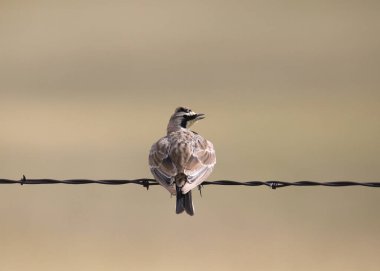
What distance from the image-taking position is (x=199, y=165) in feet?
34.9

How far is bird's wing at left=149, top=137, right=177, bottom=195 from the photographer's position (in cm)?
1030

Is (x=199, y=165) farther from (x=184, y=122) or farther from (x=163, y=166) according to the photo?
(x=184, y=122)

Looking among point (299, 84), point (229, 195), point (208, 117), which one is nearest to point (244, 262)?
point (229, 195)

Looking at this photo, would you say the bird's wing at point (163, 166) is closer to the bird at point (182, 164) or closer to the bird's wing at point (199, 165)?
the bird at point (182, 164)

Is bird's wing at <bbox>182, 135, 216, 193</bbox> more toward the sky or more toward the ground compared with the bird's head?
more toward the ground

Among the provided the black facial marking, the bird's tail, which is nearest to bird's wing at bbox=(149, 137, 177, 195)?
the bird's tail

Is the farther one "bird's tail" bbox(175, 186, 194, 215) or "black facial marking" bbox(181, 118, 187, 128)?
"black facial marking" bbox(181, 118, 187, 128)

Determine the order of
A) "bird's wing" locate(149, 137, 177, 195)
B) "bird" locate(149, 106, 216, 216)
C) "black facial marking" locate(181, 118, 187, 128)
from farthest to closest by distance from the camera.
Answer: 1. "black facial marking" locate(181, 118, 187, 128)
2. "bird's wing" locate(149, 137, 177, 195)
3. "bird" locate(149, 106, 216, 216)

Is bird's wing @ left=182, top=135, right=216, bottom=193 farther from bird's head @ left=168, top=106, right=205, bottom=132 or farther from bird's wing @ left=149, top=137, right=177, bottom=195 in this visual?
bird's head @ left=168, top=106, right=205, bottom=132

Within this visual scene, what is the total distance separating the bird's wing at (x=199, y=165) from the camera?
10273mm

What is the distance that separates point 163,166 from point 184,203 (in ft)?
2.06

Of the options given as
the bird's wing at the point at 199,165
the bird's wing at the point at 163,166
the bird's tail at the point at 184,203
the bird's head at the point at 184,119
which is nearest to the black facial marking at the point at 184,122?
the bird's head at the point at 184,119

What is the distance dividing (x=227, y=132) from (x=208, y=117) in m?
0.87

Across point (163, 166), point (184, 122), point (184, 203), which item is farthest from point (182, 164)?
point (184, 122)
